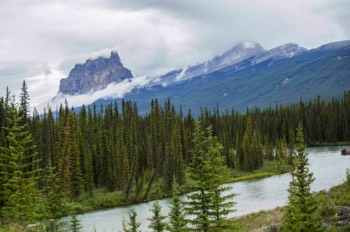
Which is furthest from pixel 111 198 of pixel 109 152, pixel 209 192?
pixel 209 192

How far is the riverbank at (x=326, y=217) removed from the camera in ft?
93.9

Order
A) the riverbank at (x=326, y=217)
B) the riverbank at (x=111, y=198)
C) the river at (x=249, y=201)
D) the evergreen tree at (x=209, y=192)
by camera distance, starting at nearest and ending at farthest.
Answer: the evergreen tree at (x=209, y=192) < the riverbank at (x=326, y=217) < the river at (x=249, y=201) < the riverbank at (x=111, y=198)

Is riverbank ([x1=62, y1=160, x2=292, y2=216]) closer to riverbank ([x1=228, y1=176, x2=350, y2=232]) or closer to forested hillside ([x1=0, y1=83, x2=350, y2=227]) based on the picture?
forested hillside ([x1=0, y1=83, x2=350, y2=227])

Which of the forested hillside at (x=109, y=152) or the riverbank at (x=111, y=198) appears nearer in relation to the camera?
the riverbank at (x=111, y=198)

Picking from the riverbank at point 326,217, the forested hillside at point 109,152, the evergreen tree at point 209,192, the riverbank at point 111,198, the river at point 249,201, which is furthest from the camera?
the forested hillside at point 109,152

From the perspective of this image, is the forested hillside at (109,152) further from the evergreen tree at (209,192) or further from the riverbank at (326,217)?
the evergreen tree at (209,192)

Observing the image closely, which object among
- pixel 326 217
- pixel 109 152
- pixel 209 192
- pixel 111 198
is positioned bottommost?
pixel 111 198

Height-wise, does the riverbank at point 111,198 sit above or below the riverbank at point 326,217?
below

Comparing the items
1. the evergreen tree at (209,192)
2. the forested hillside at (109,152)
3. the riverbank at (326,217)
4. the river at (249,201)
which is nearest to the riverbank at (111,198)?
the forested hillside at (109,152)

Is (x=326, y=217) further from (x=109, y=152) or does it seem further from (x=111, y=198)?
(x=109, y=152)

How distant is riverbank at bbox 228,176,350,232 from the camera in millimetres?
28611

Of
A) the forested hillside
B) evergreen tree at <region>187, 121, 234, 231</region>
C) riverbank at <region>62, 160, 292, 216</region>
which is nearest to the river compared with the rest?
riverbank at <region>62, 160, 292, 216</region>

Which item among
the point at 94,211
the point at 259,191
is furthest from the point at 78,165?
the point at 259,191

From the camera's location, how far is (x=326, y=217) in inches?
1218
